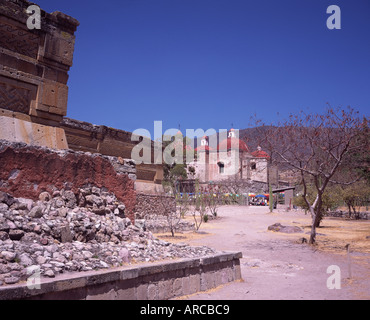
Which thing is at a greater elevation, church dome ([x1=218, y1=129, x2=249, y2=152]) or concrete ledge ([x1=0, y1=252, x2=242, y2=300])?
church dome ([x1=218, y1=129, x2=249, y2=152])

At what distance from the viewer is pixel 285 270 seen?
8.11m

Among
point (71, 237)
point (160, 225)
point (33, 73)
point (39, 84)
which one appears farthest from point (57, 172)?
point (160, 225)

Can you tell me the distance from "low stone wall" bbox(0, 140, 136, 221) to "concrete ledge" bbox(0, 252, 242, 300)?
1860 mm

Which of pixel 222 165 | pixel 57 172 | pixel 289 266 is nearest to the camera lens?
pixel 57 172

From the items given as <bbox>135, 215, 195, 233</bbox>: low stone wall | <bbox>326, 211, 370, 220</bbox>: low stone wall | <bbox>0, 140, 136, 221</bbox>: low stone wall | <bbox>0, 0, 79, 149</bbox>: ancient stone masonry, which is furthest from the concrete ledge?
<bbox>326, 211, 370, 220</bbox>: low stone wall

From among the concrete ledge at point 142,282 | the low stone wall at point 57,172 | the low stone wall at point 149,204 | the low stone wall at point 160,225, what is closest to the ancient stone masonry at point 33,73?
the low stone wall at point 57,172

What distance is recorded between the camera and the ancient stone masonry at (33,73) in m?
6.35

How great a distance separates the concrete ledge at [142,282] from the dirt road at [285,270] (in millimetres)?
224

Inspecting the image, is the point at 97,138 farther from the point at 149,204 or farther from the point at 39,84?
the point at 39,84

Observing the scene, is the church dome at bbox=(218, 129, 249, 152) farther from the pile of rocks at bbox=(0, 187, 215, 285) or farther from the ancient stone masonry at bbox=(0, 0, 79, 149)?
the pile of rocks at bbox=(0, 187, 215, 285)

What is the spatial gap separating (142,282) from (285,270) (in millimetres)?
4743

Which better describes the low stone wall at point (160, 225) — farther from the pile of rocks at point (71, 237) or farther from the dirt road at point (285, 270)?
the pile of rocks at point (71, 237)

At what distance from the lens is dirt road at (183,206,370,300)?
18.9 ft
